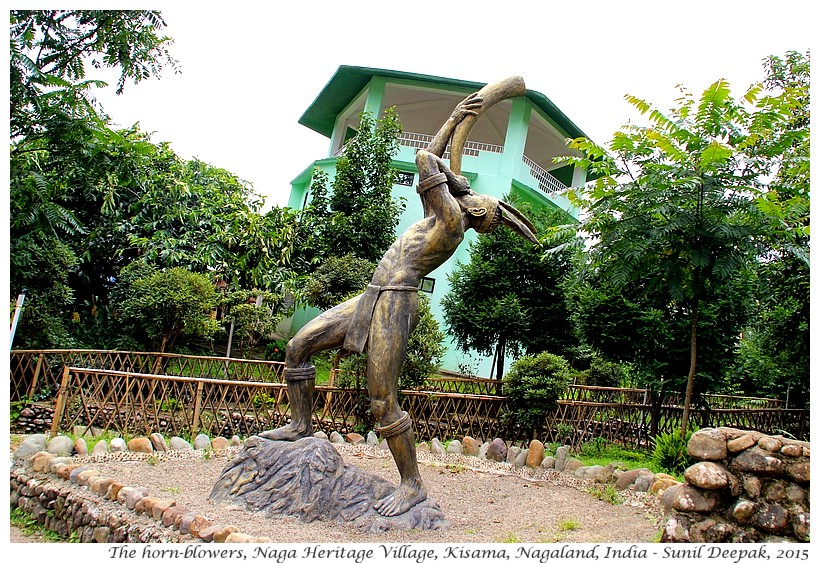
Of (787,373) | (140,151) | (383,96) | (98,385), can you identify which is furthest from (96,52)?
(787,373)

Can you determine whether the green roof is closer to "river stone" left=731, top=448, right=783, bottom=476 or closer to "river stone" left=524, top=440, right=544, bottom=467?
"river stone" left=524, top=440, right=544, bottom=467

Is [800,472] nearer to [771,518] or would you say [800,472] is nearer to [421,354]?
[771,518]

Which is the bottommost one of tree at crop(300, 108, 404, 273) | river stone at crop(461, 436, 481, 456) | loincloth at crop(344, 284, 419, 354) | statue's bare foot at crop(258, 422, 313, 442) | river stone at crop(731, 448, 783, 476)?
river stone at crop(461, 436, 481, 456)

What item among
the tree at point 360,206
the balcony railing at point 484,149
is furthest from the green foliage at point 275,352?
the balcony railing at point 484,149

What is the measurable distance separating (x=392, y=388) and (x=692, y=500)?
2.20 m

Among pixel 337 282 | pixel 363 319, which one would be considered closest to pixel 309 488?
pixel 363 319

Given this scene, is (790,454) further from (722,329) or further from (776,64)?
(776,64)

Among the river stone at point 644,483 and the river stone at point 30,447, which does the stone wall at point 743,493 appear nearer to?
the river stone at point 644,483

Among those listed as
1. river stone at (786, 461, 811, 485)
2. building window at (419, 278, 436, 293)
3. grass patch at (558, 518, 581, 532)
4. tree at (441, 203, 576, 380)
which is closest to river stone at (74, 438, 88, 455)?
grass patch at (558, 518, 581, 532)

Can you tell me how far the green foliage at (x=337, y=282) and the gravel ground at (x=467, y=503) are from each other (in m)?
5.44

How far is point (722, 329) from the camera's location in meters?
9.68

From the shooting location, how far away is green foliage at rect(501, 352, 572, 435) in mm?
8672

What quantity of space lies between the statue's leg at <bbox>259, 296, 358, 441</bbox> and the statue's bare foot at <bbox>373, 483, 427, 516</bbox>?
919 mm

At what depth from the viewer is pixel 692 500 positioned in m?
3.97
